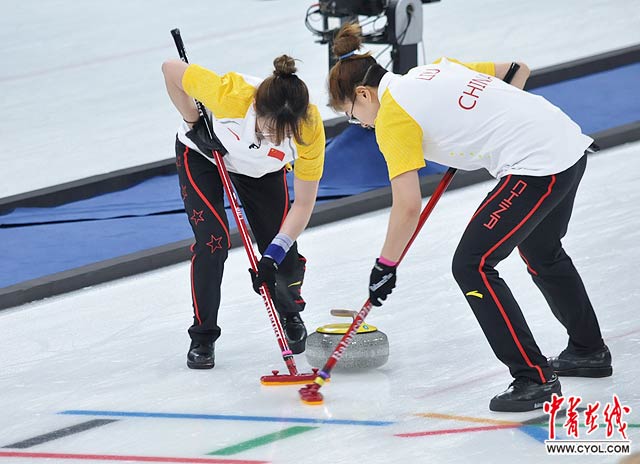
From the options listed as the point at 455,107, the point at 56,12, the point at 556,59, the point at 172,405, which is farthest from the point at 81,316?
the point at 56,12

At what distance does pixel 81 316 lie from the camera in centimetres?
462

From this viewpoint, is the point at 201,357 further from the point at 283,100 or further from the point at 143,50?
the point at 143,50

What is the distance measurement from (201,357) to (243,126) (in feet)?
2.45

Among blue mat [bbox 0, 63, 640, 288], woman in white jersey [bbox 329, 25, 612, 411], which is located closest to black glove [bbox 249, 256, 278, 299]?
woman in white jersey [bbox 329, 25, 612, 411]

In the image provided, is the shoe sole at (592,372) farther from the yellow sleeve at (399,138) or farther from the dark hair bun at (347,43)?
the dark hair bun at (347,43)

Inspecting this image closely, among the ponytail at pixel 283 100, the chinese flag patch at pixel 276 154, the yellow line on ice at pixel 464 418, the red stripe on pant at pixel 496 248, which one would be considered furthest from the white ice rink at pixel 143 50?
the red stripe on pant at pixel 496 248

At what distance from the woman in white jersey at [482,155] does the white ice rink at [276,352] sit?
0.27 m

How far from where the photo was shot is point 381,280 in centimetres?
342

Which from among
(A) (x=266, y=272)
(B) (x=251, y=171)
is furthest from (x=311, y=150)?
(A) (x=266, y=272)

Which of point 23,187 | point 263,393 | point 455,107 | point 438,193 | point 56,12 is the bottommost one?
point 56,12

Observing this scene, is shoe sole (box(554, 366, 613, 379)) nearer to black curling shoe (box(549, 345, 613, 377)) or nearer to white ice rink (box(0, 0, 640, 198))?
black curling shoe (box(549, 345, 613, 377))

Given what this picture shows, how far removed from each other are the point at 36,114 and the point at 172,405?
4.78m

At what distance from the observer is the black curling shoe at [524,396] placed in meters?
3.39

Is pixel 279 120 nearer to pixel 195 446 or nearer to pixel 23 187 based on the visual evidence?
pixel 195 446
